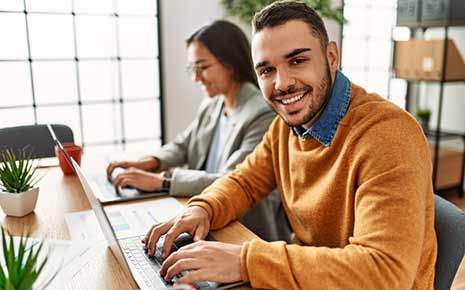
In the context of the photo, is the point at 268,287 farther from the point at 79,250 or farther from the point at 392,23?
the point at 392,23

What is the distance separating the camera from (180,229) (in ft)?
3.67

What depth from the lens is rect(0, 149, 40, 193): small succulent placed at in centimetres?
129

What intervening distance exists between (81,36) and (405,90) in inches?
119

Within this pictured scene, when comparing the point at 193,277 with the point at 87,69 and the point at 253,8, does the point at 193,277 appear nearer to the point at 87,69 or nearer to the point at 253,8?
the point at 253,8

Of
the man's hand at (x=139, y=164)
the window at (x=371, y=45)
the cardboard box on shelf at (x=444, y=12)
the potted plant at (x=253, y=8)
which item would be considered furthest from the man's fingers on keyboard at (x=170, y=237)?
the window at (x=371, y=45)

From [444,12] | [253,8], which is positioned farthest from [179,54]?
[444,12]

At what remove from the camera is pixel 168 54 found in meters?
3.47

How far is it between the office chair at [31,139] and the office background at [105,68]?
4.39 ft

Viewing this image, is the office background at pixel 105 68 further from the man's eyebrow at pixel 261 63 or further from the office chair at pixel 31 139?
the man's eyebrow at pixel 261 63

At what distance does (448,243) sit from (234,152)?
918 mm

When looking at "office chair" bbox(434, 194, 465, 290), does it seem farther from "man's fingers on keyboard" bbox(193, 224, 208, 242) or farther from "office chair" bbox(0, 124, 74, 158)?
"office chair" bbox(0, 124, 74, 158)

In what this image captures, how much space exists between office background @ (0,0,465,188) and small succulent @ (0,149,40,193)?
1895mm

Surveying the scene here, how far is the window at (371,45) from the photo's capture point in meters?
4.37

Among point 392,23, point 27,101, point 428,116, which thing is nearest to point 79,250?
point 27,101
